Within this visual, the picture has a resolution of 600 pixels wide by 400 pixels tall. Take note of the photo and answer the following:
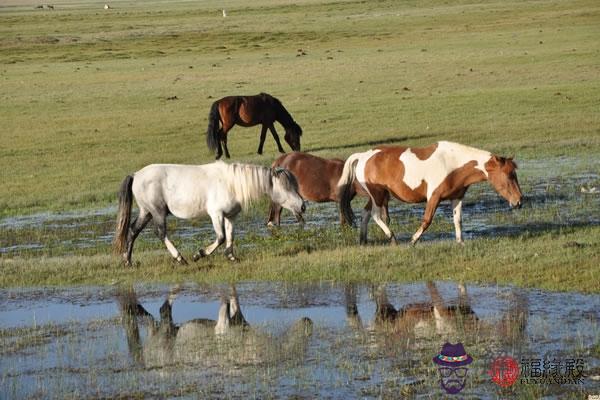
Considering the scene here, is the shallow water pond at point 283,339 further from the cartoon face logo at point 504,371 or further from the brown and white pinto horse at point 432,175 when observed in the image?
the brown and white pinto horse at point 432,175

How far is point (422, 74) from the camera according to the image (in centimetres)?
3688

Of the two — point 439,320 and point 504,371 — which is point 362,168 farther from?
point 504,371

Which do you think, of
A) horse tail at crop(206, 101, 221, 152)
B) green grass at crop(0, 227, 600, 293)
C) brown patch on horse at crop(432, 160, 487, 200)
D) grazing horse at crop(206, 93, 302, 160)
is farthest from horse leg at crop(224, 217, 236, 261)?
grazing horse at crop(206, 93, 302, 160)

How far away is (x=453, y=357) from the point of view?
8.06 m

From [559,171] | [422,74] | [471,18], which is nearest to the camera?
[559,171]

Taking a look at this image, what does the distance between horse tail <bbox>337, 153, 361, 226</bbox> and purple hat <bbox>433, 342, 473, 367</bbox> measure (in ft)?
17.6

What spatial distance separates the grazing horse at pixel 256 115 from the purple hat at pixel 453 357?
595 inches

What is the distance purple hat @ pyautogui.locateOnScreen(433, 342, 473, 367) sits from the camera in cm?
793

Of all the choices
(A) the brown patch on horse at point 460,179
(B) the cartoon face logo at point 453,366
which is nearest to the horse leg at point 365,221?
(A) the brown patch on horse at point 460,179

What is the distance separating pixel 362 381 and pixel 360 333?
1.46 m

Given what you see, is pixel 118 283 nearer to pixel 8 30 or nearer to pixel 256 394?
pixel 256 394

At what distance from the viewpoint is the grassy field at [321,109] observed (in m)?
12.1

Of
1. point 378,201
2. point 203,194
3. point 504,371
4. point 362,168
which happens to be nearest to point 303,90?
point 362,168

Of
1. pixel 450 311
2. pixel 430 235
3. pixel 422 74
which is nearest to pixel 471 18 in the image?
pixel 422 74
